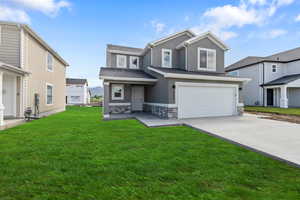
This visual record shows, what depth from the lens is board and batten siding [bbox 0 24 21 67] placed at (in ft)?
28.8

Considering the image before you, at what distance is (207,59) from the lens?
12031mm

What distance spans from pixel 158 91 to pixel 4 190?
28.9ft

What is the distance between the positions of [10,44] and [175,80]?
10.2m

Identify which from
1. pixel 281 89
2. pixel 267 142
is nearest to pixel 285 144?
pixel 267 142

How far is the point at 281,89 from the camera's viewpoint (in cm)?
1688

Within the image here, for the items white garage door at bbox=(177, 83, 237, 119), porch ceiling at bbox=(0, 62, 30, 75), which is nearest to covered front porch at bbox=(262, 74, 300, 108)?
white garage door at bbox=(177, 83, 237, 119)

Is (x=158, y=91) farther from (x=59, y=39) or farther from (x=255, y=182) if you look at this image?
(x=59, y=39)

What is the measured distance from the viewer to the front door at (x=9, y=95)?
8.72 metres

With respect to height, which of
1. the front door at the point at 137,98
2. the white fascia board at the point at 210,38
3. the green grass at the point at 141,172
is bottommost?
the green grass at the point at 141,172

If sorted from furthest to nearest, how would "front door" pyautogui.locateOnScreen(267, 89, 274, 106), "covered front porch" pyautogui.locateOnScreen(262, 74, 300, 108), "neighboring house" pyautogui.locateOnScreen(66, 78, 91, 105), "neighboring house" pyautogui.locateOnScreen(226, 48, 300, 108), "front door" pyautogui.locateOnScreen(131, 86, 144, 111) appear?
"neighboring house" pyautogui.locateOnScreen(66, 78, 91, 105), "front door" pyautogui.locateOnScreen(267, 89, 274, 106), "neighboring house" pyautogui.locateOnScreen(226, 48, 300, 108), "covered front porch" pyautogui.locateOnScreen(262, 74, 300, 108), "front door" pyautogui.locateOnScreen(131, 86, 144, 111)

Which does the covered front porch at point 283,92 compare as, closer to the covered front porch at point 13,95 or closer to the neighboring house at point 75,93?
the covered front porch at point 13,95

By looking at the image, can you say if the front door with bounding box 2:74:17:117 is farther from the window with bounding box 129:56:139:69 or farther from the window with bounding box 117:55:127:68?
the window with bounding box 129:56:139:69

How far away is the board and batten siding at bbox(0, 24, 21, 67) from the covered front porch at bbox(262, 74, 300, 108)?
78.6ft

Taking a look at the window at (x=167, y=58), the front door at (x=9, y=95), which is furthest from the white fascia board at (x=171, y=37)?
the front door at (x=9, y=95)
